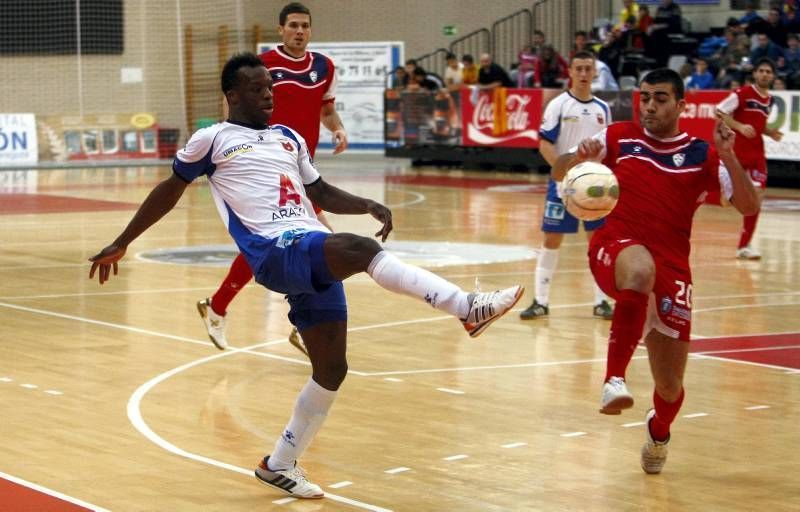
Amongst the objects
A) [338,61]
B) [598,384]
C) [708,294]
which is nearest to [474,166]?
[338,61]

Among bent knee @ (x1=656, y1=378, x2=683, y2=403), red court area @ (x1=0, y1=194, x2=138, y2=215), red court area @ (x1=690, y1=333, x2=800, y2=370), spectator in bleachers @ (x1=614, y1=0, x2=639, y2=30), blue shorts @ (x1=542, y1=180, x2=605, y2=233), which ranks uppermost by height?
spectator in bleachers @ (x1=614, y1=0, x2=639, y2=30)

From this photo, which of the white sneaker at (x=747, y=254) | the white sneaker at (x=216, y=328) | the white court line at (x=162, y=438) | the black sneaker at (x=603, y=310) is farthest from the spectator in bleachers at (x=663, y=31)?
the white court line at (x=162, y=438)

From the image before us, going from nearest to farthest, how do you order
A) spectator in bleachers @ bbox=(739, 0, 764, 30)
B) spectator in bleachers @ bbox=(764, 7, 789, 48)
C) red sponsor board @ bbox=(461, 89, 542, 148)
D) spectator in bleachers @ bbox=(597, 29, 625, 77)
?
spectator in bleachers @ bbox=(764, 7, 789, 48) → spectator in bleachers @ bbox=(739, 0, 764, 30) → red sponsor board @ bbox=(461, 89, 542, 148) → spectator in bleachers @ bbox=(597, 29, 625, 77)

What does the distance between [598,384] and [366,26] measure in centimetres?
3001

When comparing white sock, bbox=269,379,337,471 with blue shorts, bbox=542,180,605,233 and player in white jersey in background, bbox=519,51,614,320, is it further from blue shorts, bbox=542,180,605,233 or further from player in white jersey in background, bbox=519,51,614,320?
blue shorts, bbox=542,180,605,233

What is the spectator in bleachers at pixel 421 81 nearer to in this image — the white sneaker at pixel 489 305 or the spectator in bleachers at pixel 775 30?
the spectator in bleachers at pixel 775 30

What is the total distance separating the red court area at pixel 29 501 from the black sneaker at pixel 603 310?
6.35 meters

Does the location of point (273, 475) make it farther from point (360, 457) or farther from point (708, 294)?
point (708, 294)

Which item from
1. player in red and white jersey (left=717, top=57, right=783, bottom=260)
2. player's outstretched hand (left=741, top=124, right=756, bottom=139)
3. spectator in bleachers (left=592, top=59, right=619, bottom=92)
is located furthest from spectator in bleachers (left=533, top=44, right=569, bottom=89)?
player's outstretched hand (left=741, top=124, right=756, bottom=139)

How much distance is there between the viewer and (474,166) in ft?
98.8

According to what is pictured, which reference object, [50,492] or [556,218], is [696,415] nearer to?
[50,492]

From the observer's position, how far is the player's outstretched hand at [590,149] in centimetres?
696

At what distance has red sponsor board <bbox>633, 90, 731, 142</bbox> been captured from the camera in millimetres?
24484

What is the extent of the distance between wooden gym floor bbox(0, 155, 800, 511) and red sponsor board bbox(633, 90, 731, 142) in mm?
9133
